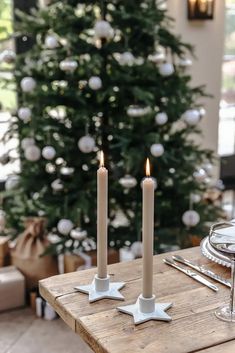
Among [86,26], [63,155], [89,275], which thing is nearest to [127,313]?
[89,275]

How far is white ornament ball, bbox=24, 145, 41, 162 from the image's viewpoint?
2539 millimetres

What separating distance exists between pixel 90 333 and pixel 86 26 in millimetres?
1674

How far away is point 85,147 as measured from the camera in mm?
2484

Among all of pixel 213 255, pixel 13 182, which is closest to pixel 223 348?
pixel 213 255

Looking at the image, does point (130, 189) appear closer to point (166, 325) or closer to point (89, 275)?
point (89, 275)

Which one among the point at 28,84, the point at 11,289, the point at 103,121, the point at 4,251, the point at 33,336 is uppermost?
the point at 28,84

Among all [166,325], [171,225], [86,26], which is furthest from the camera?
[171,225]

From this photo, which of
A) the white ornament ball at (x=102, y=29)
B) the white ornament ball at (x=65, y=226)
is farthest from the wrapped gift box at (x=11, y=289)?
the white ornament ball at (x=102, y=29)

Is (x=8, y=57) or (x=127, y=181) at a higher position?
(x=8, y=57)

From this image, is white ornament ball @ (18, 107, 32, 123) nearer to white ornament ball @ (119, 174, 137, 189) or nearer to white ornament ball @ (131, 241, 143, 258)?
white ornament ball @ (119, 174, 137, 189)

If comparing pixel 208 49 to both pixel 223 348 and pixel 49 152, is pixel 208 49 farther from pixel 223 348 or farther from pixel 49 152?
pixel 223 348

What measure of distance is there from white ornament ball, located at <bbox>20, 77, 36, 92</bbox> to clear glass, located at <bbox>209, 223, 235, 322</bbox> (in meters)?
1.29

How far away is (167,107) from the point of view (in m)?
2.62

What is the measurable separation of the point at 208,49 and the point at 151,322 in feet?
10.0
